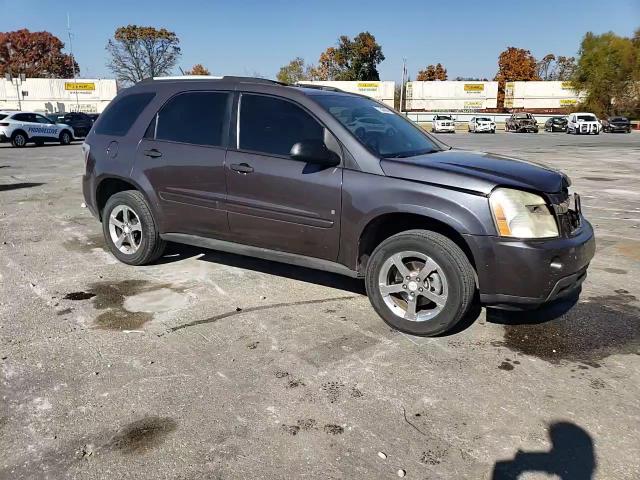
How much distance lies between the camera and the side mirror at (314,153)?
13.3ft

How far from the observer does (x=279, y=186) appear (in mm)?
4348

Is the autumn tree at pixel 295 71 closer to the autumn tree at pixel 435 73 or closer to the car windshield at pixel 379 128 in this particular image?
the autumn tree at pixel 435 73

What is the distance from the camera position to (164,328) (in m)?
4.08

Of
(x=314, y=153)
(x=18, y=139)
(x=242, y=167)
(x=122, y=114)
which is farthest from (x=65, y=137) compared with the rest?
(x=314, y=153)

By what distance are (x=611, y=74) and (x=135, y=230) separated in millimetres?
68366

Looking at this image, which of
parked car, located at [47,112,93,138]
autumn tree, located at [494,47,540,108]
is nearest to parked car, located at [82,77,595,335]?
parked car, located at [47,112,93,138]

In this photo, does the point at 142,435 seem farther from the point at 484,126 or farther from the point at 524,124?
the point at 524,124

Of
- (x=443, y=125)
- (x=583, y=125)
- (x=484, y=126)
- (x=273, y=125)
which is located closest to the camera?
(x=273, y=125)

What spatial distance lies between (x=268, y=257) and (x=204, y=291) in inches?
29.3

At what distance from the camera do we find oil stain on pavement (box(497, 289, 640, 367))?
3709 millimetres

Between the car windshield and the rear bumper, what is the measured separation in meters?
1.14

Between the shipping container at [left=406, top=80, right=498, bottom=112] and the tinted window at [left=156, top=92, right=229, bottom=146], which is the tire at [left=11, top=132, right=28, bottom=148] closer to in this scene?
the tinted window at [left=156, top=92, right=229, bottom=146]

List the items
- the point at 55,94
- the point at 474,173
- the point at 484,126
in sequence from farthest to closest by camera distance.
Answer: the point at 55,94, the point at 484,126, the point at 474,173

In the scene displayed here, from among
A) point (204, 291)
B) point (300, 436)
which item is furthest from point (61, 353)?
point (300, 436)
